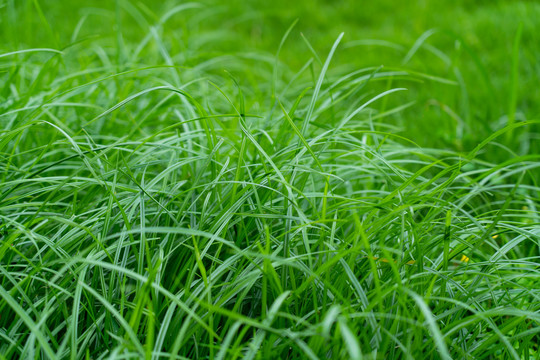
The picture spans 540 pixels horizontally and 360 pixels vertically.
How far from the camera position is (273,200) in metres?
1.73

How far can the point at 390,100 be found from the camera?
340 cm

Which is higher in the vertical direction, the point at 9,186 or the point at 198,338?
the point at 9,186

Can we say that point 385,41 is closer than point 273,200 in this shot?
No

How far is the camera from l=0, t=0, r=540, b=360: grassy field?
1.31 metres

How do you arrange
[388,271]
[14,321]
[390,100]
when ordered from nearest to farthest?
1. [14,321]
2. [388,271]
3. [390,100]

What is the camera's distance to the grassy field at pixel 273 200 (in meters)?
1.31

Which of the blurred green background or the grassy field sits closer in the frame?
the grassy field

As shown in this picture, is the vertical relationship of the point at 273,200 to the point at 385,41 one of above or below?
below

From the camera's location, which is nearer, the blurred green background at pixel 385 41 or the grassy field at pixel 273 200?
the grassy field at pixel 273 200

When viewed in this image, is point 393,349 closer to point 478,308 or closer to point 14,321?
point 478,308

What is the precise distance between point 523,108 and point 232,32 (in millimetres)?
2401

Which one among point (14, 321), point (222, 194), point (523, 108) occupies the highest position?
point (222, 194)

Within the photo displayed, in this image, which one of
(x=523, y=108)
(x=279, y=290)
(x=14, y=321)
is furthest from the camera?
(x=523, y=108)

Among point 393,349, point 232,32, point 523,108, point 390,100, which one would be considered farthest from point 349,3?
point 393,349
